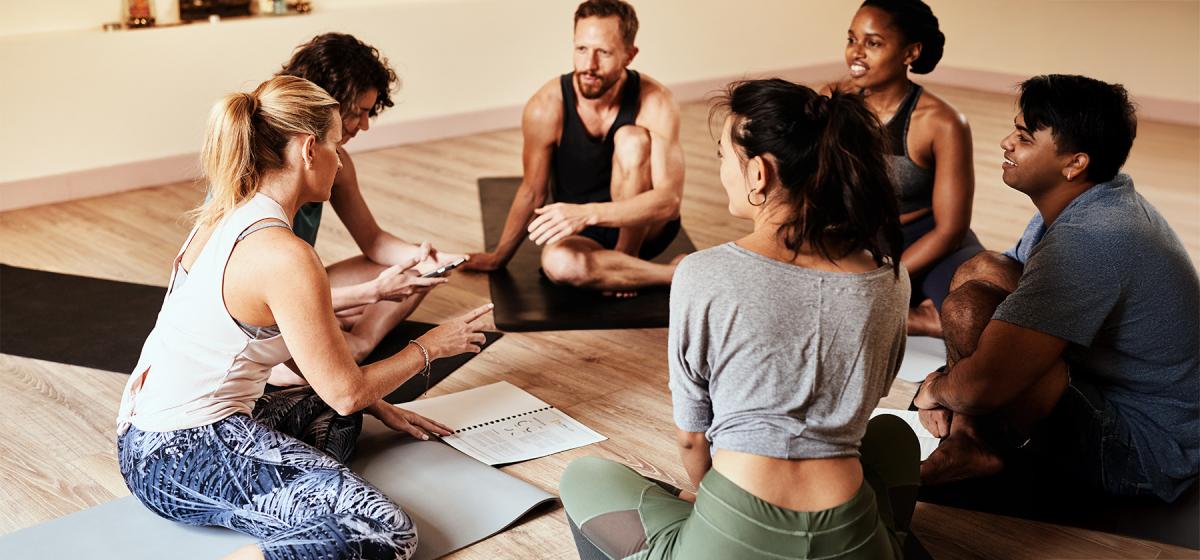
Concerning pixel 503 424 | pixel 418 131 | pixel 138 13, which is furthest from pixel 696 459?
pixel 418 131

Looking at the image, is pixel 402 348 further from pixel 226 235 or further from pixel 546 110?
pixel 226 235

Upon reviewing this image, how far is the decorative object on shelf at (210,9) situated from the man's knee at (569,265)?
2486 millimetres

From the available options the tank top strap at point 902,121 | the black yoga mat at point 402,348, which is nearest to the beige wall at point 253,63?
the black yoga mat at point 402,348

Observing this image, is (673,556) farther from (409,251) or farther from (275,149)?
(409,251)

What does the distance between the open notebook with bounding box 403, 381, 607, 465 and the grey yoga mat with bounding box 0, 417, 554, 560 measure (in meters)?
0.08

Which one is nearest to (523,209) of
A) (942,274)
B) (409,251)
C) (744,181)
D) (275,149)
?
(409,251)

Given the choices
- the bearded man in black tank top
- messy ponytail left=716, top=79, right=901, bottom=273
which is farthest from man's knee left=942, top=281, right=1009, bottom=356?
the bearded man in black tank top

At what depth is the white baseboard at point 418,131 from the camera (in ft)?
15.4

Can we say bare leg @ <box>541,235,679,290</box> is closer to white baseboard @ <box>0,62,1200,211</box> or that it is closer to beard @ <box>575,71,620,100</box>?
beard @ <box>575,71,620,100</box>

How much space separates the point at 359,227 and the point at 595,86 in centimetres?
86

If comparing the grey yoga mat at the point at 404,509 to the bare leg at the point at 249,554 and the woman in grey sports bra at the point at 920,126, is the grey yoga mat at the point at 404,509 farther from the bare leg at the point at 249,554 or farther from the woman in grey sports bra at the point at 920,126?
the woman in grey sports bra at the point at 920,126

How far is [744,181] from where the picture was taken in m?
1.65

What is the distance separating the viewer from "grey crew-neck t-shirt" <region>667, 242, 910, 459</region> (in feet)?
5.10

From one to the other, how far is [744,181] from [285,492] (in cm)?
98
